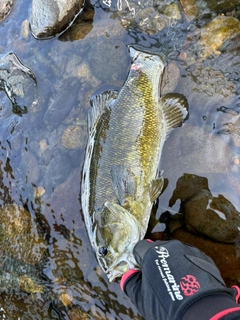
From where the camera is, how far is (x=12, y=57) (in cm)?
529

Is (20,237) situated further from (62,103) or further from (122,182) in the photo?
(62,103)

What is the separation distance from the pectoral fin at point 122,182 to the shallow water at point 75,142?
Result: 2.21 ft

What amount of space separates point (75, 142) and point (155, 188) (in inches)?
61.7

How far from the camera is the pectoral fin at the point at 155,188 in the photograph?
4195mm

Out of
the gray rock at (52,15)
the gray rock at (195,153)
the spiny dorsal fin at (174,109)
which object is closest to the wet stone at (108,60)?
the gray rock at (52,15)

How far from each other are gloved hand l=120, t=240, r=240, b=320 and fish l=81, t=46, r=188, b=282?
13.4 inches

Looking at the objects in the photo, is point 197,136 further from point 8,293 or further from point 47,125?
point 8,293

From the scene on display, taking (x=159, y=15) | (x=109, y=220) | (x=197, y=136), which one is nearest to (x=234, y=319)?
(x=109, y=220)

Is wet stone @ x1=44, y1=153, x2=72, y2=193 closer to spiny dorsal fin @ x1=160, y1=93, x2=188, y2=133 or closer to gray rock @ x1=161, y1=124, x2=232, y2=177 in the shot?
gray rock @ x1=161, y1=124, x2=232, y2=177

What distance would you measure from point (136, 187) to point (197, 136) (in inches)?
48.7

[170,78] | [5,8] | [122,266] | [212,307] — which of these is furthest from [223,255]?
[5,8]

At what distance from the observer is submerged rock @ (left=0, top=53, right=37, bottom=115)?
5.16m

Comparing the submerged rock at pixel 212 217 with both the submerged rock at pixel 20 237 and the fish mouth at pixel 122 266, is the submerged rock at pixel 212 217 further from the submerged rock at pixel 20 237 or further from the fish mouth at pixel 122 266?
the submerged rock at pixel 20 237

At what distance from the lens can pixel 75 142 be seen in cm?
491
